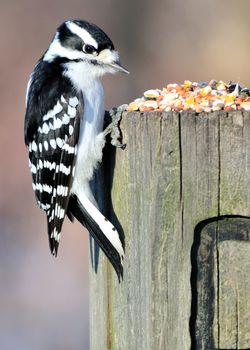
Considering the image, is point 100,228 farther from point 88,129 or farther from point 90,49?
point 90,49

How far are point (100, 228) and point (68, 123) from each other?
31.3 inches

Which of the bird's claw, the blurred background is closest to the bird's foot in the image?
the bird's claw

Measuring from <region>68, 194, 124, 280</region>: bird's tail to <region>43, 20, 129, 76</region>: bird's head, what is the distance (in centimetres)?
71

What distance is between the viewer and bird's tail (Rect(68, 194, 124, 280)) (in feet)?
11.7

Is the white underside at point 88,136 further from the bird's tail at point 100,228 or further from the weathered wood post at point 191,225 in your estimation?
the weathered wood post at point 191,225

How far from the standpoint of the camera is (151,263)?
3.30 m

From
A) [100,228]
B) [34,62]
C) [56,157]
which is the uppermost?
[34,62]

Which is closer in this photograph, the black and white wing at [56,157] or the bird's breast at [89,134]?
the bird's breast at [89,134]

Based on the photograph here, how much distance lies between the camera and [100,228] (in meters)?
3.82

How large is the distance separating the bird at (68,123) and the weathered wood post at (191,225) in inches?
28.5

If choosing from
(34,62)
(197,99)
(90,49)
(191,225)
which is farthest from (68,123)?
(34,62)

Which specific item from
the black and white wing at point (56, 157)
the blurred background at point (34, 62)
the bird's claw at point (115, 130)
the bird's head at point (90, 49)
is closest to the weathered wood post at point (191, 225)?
the bird's claw at point (115, 130)

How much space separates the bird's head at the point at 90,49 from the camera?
15.1 ft

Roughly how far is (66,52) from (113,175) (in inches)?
50.3
